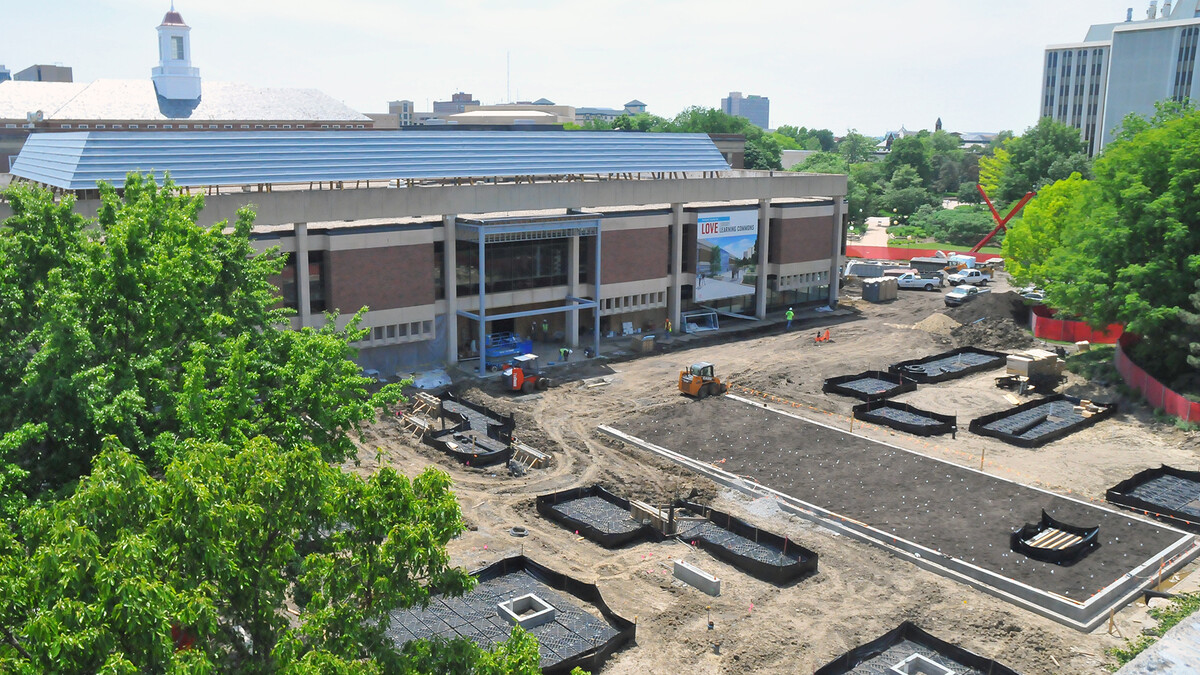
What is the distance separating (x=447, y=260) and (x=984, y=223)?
282 ft

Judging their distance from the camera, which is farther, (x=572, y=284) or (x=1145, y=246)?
(x=572, y=284)

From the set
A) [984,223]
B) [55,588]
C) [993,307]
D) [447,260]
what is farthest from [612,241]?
[984,223]

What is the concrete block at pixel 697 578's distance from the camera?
26.3m

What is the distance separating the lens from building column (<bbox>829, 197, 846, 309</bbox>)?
6594 cm

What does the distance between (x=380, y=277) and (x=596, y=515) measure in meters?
19.4

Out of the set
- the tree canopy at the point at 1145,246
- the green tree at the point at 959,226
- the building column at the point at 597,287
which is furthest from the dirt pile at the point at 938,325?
the green tree at the point at 959,226

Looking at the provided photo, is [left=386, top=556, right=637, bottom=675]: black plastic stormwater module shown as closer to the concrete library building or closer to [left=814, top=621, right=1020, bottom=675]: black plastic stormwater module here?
[left=814, top=621, right=1020, bottom=675]: black plastic stormwater module

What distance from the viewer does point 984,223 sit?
373 feet

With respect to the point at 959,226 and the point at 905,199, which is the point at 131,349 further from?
the point at 905,199

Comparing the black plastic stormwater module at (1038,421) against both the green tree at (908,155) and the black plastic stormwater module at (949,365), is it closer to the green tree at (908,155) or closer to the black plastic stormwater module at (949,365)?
the black plastic stormwater module at (949,365)

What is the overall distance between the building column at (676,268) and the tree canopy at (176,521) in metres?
37.7

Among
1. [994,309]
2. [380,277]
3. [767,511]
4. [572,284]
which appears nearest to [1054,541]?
[767,511]

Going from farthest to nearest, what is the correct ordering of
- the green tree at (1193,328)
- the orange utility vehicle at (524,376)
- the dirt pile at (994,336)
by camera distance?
the dirt pile at (994,336) → the orange utility vehicle at (524,376) → the green tree at (1193,328)

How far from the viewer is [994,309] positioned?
61.2m
